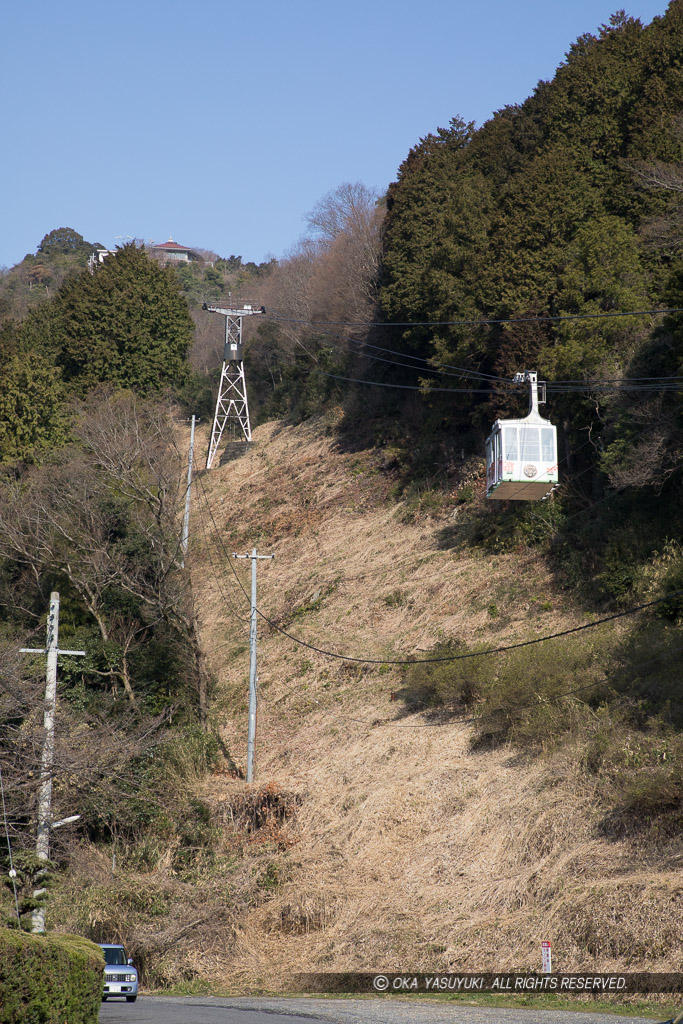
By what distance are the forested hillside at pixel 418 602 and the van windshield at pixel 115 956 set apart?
370 centimetres

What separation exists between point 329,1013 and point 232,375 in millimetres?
53169

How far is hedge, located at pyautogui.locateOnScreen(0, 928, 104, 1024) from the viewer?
34.7 feet

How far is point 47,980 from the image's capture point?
1152 centimetres

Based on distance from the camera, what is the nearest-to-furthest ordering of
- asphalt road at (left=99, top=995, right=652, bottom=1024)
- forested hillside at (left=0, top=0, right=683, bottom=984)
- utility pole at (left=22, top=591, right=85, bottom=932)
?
1. asphalt road at (left=99, top=995, right=652, bottom=1024)
2. utility pole at (left=22, top=591, right=85, bottom=932)
3. forested hillside at (left=0, top=0, right=683, bottom=984)

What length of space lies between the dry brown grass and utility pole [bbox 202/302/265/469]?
1416cm

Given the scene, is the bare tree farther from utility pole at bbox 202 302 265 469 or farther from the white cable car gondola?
utility pole at bbox 202 302 265 469

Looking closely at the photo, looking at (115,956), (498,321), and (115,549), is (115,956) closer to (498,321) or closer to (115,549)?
(115,549)

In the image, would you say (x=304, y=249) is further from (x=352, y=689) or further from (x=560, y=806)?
(x=560, y=806)


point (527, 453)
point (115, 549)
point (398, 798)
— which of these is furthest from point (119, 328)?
point (398, 798)

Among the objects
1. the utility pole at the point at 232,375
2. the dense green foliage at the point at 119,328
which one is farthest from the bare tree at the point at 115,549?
the dense green foliage at the point at 119,328

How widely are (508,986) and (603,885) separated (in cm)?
282

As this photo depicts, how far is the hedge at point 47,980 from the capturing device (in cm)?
1057

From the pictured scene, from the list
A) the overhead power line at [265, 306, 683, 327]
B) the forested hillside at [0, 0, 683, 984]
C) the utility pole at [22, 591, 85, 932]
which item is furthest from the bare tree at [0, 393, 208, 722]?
the overhead power line at [265, 306, 683, 327]

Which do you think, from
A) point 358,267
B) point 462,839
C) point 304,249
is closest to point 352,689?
point 462,839
